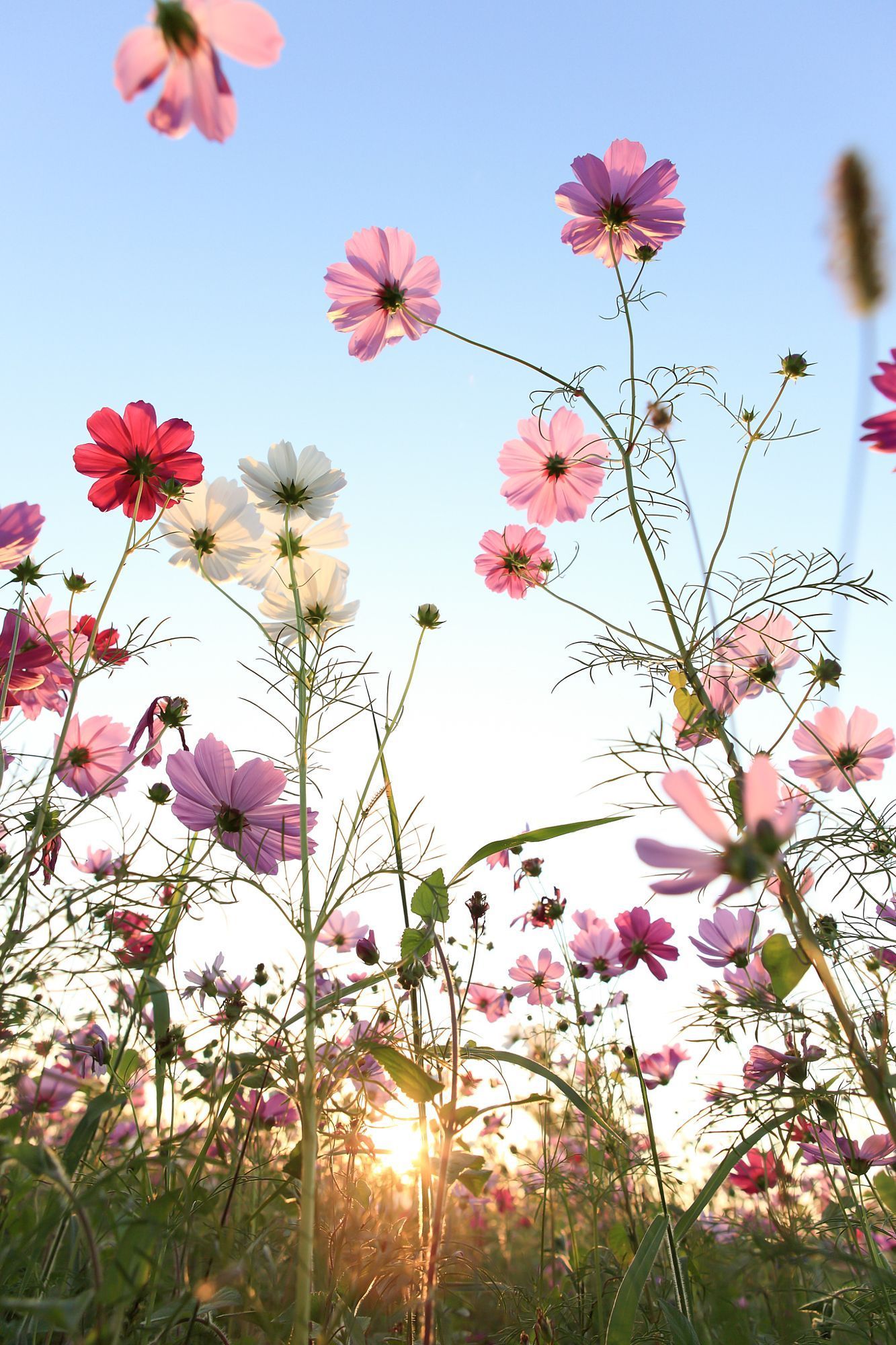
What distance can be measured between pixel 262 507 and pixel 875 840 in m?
0.86

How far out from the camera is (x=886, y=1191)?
91cm

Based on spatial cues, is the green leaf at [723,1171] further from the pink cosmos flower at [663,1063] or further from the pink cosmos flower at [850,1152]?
the pink cosmos flower at [663,1063]

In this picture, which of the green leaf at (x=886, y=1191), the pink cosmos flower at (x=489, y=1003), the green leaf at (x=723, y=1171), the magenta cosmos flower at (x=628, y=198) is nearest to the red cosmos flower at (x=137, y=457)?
the magenta cosmos flower at (x=628, y=198)

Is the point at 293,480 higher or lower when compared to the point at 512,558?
lower

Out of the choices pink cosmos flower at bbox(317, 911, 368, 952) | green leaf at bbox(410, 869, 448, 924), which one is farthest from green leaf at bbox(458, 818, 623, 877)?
pink cosmos flower at bbox(317, 911, 368, 952)

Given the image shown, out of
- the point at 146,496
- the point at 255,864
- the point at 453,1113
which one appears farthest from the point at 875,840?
the point at 146,496

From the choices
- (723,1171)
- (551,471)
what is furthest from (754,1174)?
(551,471)

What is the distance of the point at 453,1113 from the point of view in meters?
0.63

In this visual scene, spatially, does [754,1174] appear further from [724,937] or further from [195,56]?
[195,56]

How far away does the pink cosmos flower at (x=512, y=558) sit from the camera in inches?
56.5

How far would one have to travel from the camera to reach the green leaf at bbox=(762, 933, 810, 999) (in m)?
0.70

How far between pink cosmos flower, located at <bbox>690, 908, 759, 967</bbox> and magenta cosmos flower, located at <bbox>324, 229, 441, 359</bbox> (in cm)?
104

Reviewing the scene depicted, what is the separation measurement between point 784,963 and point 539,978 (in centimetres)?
141

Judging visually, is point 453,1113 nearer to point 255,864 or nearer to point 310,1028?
point 310,1028
